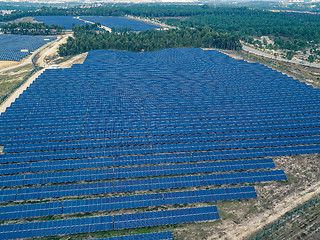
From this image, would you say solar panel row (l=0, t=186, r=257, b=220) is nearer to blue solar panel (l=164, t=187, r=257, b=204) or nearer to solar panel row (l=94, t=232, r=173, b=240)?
blue solar panel (l=164, t=187, r=257, b=204)

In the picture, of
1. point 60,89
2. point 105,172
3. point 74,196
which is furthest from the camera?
point 60,89

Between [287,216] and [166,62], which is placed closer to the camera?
[287,216]

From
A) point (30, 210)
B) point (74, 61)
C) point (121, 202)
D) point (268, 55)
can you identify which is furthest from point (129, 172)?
point (268, 55)

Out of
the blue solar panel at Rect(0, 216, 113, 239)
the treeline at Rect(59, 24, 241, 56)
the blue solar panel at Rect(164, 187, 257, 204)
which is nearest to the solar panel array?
the treeline at Rect(59, 24, 241, 56)

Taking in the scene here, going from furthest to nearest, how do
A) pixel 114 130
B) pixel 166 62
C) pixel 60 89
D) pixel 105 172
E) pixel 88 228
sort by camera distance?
pixel 166 62 < pixel 60 89 < pixel 114 130 < pixel 105 172 < pixel 88 228

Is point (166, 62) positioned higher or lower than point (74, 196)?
higher

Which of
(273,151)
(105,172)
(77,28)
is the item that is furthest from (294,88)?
(77,28)

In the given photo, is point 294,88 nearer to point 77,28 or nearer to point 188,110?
point 188,110
